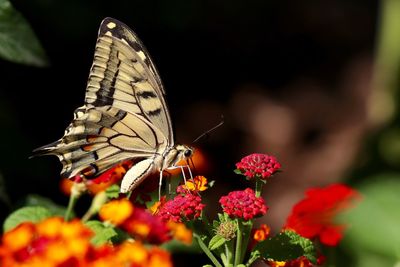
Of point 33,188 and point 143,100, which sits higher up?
point 143,100

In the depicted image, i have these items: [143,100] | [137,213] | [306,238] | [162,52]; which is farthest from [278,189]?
[137,213]

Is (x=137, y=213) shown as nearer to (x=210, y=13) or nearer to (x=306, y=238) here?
(x=306, y=238)

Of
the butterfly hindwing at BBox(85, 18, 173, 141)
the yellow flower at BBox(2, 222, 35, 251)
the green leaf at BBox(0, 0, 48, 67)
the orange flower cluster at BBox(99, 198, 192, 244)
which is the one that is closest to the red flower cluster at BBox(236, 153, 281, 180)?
the orange flower cluster at BBox(99, 198, 192, 244)

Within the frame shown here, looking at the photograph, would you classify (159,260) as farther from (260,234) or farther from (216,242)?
(260,234)

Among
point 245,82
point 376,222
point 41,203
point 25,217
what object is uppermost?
point 376,222

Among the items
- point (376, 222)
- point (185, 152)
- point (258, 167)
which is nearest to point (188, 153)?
point (185, 152)

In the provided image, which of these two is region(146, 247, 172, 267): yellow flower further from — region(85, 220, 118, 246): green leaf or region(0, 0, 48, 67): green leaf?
region(0, 0, 48, 67): green leaf
